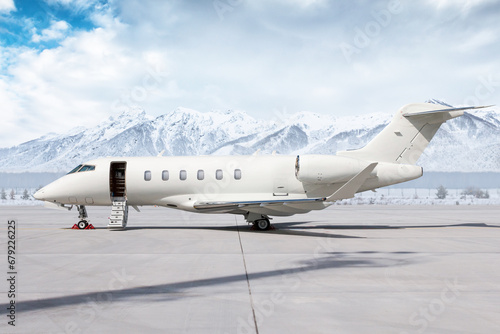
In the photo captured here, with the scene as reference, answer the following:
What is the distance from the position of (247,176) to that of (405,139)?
7.03 m

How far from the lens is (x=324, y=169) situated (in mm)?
17453

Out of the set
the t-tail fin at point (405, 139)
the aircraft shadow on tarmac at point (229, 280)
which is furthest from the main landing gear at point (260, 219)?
the aircraft shadow on tarmac at point (229, 280)

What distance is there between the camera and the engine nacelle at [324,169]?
687 inches

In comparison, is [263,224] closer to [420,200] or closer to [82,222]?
[82,222]

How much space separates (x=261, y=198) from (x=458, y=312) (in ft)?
40.1

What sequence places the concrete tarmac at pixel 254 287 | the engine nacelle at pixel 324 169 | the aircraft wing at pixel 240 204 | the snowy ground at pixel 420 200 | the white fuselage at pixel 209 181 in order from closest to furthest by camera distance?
1. the concrete tarmac at pixel 254 287
2. the aircraft wing at pixel 240 204
3. the engine nacelle at pixel 324 169
4. the white fuselage at pixel 209 181
5. the snowy ground at pixel 420 200

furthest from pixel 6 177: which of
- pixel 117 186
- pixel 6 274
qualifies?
pixel 6 274

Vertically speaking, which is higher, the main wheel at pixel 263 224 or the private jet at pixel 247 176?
→ the private jet at pixel 247 176

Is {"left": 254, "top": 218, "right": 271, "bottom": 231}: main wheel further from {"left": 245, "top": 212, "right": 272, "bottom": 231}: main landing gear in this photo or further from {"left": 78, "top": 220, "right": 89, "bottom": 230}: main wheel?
{"left": 78, "top": 220, "right": 89, "bottom": 230}: main wheel

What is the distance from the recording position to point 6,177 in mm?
165250

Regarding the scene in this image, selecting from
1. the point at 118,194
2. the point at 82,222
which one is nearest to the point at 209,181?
the point at 118,194

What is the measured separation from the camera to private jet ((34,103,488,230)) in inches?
695

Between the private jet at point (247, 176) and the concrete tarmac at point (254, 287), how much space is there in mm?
4401

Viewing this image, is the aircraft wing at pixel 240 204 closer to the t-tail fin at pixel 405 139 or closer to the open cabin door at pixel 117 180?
the open cabin door at pixel 117 180
